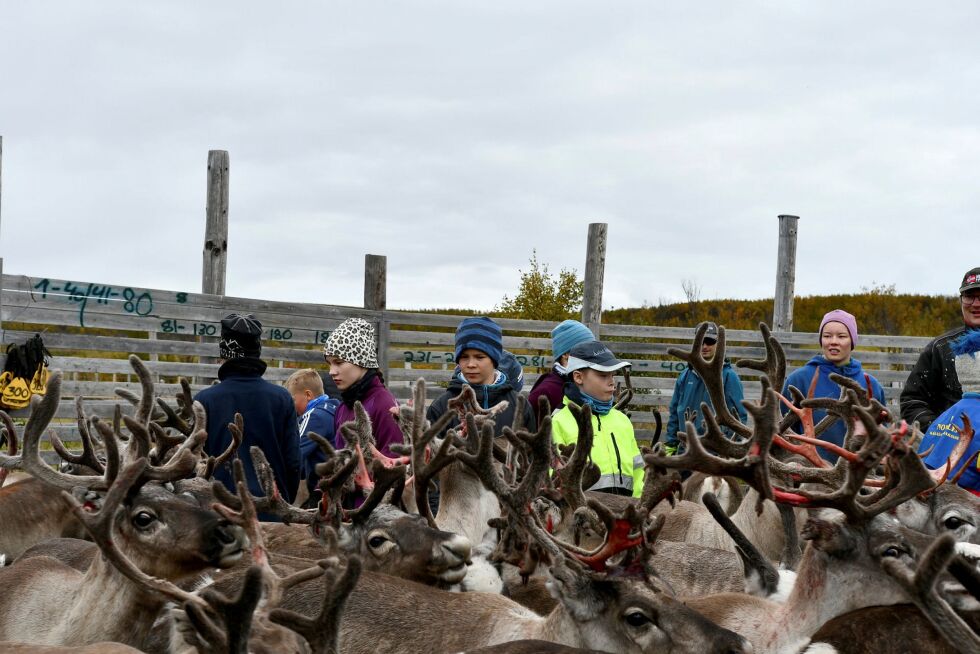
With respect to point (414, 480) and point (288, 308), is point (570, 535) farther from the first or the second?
point (288, 308)

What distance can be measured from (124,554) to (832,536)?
2.54 m

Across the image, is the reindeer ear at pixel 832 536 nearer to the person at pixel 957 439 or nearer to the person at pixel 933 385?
the person at pixel 957 439

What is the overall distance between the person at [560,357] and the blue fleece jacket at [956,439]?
1976mm

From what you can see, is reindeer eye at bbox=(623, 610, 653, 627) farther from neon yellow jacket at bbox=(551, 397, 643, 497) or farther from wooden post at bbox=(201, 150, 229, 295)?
wooden post at bbox=(201, 150, 229, 295)

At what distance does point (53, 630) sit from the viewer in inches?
169

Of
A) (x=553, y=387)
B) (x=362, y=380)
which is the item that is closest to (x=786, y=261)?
(x=553, y=387)

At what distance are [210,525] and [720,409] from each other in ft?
7.76

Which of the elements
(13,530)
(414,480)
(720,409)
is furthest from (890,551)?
(13,530)

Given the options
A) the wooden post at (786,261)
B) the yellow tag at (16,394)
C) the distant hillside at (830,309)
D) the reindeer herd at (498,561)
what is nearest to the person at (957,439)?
the reindeer herd at (498,561)

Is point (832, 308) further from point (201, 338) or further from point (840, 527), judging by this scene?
point (840, 527)

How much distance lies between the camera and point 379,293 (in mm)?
13680

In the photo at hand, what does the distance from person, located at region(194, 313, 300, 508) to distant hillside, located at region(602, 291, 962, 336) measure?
2193 cm

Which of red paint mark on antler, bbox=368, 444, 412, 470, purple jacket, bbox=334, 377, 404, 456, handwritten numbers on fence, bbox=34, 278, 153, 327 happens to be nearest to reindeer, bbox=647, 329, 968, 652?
red paint mark on antler, bbox=368, 444, 412, 470

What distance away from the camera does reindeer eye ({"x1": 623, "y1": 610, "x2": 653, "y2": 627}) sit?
3801 millimetres
